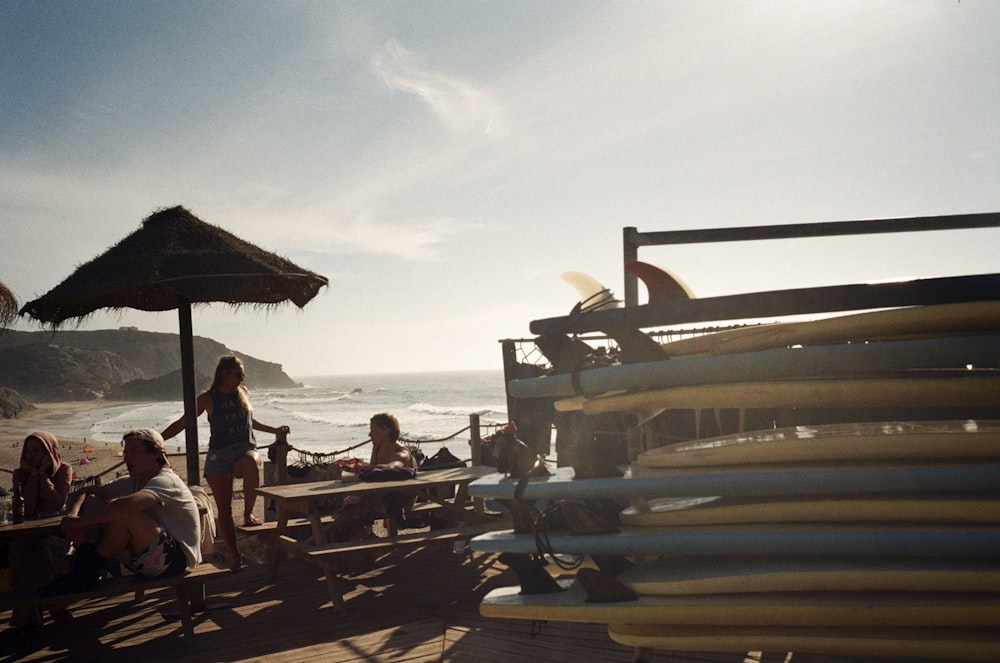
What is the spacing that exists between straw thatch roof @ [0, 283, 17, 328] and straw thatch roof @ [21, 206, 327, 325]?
2.89 metres

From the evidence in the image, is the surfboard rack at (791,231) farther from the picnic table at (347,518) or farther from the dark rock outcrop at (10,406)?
the dark rock outcrop at (10,406)

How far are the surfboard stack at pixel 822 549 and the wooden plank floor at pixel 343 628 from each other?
83.0 inches

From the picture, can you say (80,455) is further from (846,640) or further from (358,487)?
(846,640)

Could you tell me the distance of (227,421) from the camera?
707 cm

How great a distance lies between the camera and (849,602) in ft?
4.86

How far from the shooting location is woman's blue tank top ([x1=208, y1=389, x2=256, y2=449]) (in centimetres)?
706

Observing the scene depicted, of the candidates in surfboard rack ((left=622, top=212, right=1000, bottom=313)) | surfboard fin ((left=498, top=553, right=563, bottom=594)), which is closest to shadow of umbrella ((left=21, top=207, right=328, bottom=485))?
surfboard rack ((left=622, top=212, right=1000, bottom=313))

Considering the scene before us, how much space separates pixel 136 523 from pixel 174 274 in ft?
9.95

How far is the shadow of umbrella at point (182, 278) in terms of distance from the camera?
7.42m

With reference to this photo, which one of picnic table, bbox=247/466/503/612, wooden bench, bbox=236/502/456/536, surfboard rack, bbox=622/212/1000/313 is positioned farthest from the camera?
wooden bench, bbox=236/502/456/536

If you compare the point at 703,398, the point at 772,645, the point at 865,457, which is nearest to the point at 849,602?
the point at 772,645

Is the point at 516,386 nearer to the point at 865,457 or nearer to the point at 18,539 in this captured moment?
the point at 865,457

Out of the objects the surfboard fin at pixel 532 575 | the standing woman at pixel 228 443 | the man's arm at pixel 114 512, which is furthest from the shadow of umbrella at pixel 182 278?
the surfboard fin at pixel 532 575

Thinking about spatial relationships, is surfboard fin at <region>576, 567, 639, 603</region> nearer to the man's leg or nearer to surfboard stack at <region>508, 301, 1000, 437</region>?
surfboard stack at <region>508, 301, 1000, 437</region>
